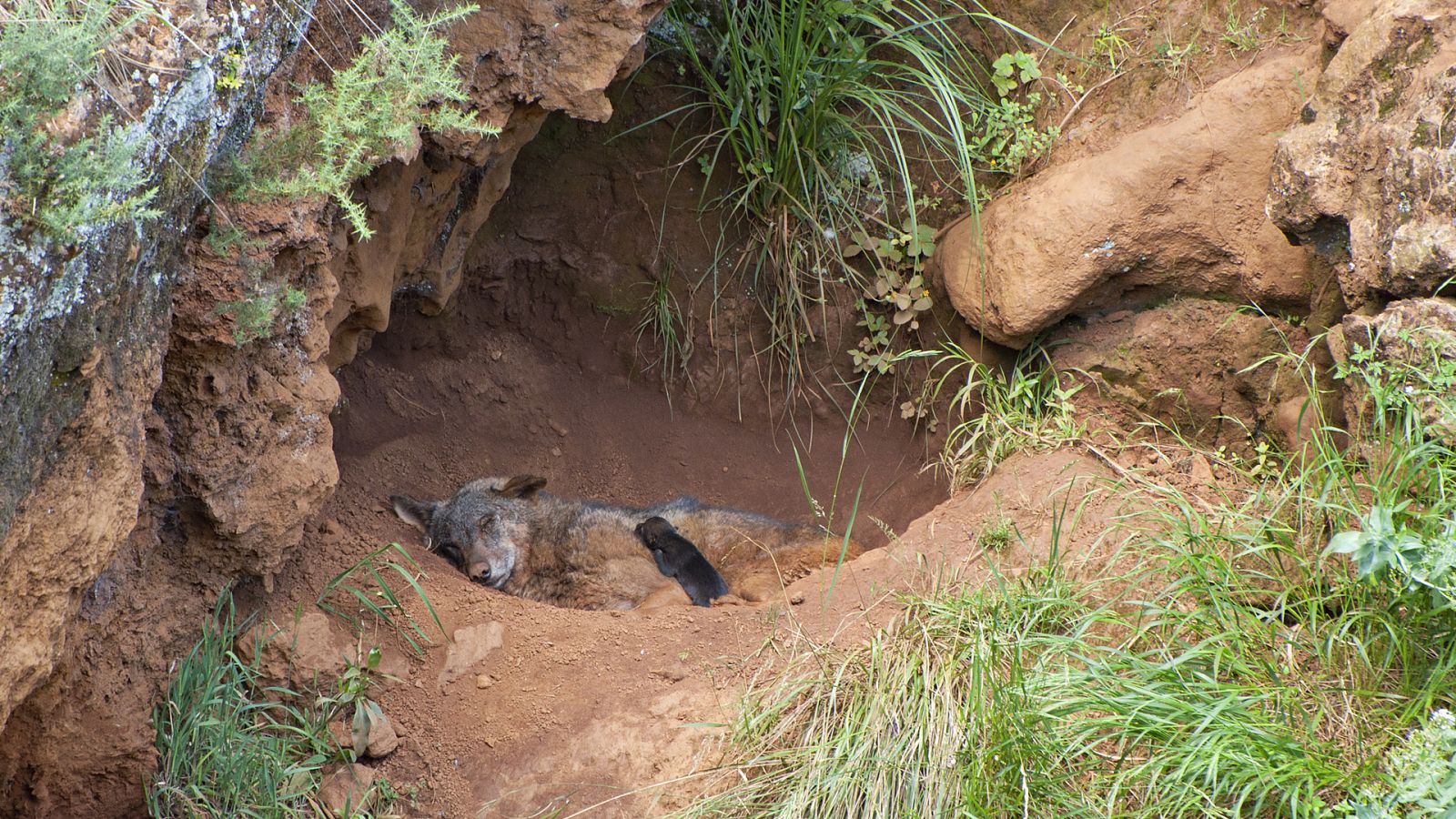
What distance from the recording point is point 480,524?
5312 millimetres

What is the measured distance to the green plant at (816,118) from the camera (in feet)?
16.8

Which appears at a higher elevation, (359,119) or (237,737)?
(359,119)

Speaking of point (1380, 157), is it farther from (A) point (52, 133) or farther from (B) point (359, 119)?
(A) point (52, 133)

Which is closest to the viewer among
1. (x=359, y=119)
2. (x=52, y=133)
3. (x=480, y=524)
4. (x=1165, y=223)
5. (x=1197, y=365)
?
(x=52, y=133)

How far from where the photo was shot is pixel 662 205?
18.8ft

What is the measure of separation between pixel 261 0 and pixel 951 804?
273 centimetres

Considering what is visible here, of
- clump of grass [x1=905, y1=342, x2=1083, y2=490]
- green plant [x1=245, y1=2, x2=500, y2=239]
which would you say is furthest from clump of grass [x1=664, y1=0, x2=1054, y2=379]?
green plant [x1=245, y1=2, x2=500, y2=239]

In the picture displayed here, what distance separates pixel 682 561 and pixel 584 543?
55cm

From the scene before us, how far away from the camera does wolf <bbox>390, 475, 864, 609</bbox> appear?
5.05m

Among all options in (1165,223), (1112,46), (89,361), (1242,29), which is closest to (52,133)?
(89,361)

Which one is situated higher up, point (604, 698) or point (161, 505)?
point (161, 505)

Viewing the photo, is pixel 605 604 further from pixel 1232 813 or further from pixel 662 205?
pixel 1232 813

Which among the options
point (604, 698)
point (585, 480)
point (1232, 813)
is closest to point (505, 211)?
point (585, 480)

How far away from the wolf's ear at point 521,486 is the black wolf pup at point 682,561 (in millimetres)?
595
